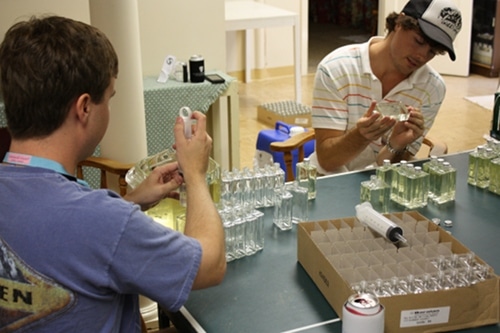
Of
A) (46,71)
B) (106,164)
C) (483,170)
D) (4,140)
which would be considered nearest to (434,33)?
(483,170)

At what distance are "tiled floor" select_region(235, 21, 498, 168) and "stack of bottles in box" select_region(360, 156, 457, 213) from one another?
2.66 meters

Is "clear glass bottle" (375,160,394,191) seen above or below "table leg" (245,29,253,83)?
above

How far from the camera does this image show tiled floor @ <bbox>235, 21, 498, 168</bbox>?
557cm

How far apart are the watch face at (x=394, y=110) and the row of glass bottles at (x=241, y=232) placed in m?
0.89

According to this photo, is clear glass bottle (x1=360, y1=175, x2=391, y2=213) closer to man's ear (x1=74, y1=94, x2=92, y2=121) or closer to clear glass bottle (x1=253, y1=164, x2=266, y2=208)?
clear glass bottle (x1=253, y1=164, x2=266, y2=208)

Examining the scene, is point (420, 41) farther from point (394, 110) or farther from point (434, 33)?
point (394, 110)

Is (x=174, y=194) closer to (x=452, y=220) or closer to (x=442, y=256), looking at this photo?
(x=442, y=256)

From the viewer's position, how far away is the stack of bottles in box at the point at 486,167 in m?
2.46

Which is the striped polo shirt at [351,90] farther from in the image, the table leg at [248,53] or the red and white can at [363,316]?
the table leg at [248,53]

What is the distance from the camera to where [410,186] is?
7.69ft

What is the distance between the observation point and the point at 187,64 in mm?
4027

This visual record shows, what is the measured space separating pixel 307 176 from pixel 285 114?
11.2 feet

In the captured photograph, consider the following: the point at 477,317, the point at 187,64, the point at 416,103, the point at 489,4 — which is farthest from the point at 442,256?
the point at 489,4

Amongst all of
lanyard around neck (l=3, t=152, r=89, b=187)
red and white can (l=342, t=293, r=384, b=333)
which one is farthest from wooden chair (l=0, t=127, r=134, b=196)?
red and white can (l=342, t=293, r=384, b=333)
